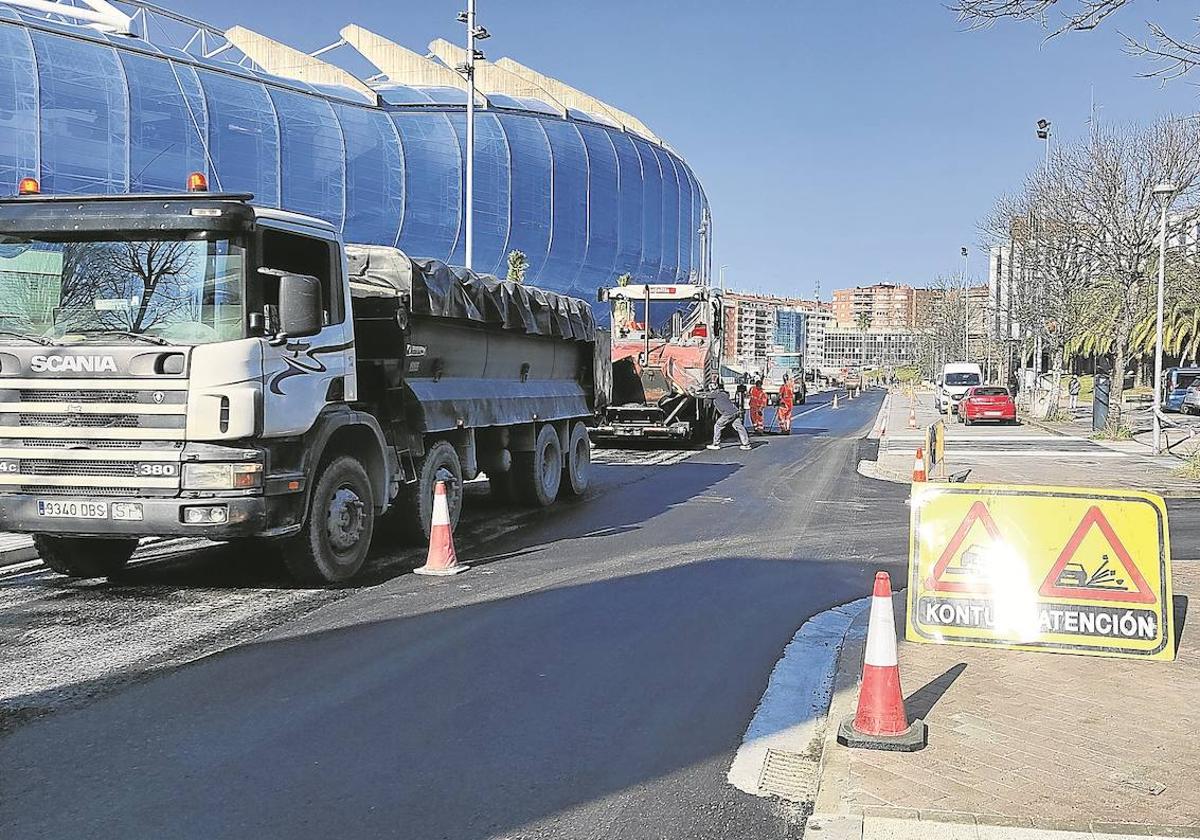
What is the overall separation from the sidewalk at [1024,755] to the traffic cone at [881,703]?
0.25ft

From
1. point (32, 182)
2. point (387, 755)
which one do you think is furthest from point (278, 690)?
point (32, 182)

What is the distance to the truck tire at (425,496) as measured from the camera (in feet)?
34.0

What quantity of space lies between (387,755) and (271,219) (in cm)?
458

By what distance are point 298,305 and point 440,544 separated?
261cm

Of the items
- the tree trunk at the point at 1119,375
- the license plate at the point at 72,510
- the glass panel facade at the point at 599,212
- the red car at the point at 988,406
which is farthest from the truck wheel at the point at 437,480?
the glass panel facade at the point at 599,212

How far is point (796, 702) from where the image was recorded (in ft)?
19.1

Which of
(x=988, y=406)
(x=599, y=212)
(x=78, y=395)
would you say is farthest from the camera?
(x=599, y=212)

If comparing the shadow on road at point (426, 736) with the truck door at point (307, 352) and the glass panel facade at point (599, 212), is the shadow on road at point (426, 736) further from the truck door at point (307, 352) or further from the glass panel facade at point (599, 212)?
the glass panel facade at point (599, 212)

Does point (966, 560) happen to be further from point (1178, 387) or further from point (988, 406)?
point (1178, 387)

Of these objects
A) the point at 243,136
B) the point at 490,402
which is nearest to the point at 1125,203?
the point at 490,402

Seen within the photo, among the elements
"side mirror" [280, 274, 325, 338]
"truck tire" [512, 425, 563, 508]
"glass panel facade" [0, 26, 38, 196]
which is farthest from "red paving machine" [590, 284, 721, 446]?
"glass panel facade" [0, 26, 38, 196]

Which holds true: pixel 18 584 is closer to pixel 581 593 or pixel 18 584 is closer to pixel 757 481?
pixel 581 593

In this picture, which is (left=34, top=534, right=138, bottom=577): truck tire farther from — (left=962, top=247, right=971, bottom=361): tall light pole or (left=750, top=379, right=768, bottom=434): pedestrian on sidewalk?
(left=962, top=247, right=971, bottom=361): tall light pole

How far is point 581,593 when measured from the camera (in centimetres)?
857
